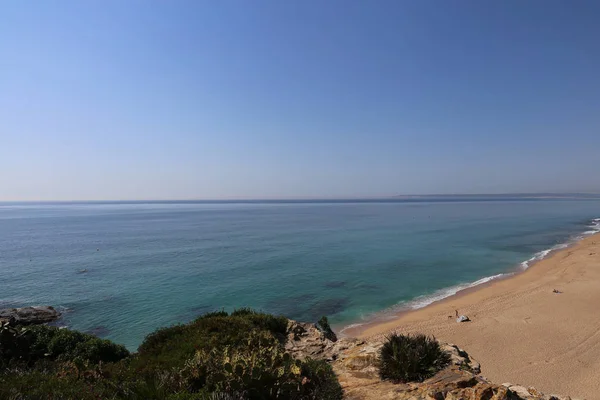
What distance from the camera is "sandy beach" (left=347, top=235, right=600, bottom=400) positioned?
16.4 metres

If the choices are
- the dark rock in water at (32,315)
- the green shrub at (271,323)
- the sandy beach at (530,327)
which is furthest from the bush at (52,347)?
the sandy beach at (530,327)

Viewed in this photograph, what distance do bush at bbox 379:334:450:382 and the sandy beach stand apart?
1026 cm

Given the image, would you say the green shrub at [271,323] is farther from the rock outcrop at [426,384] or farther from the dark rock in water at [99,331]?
the dark rock in water at [99,331]

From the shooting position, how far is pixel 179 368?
910 centimetres

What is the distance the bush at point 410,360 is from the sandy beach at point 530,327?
10259 millimetres

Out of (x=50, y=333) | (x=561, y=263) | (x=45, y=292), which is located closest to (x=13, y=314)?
(x=45, y=292)

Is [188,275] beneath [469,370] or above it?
beneath

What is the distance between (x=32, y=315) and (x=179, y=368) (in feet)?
89.0

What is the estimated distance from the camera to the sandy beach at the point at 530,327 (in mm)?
16438

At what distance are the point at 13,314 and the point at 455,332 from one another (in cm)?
3525

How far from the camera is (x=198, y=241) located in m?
70.3

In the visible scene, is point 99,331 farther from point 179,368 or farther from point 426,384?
point 426,384

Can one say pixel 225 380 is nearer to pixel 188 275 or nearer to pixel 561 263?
pixel 188 275

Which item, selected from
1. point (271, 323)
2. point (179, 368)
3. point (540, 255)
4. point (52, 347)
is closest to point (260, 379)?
→ point (179, 368)
